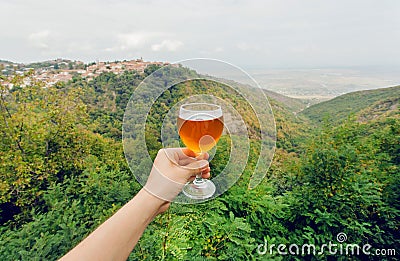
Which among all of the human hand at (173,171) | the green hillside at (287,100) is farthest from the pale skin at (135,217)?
the green hillside at (287,100)

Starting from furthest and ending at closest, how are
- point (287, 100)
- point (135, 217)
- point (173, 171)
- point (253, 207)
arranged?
point (287, 100), point (253, 207), point (173, 171), point (135, 217)

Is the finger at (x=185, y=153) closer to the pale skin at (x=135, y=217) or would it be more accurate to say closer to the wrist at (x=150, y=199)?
the pale skin at (x=135, y=217)

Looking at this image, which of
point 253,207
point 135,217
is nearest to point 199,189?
point 135,217

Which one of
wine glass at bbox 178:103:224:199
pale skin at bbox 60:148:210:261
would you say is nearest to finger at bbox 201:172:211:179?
pale skin at bbox 60:148:210:261

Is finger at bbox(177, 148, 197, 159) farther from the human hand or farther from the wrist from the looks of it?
the wrist

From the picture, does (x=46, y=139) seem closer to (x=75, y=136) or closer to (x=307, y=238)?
(x=75, y=136)

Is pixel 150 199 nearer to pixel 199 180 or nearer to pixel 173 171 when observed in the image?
pixel 173 171
